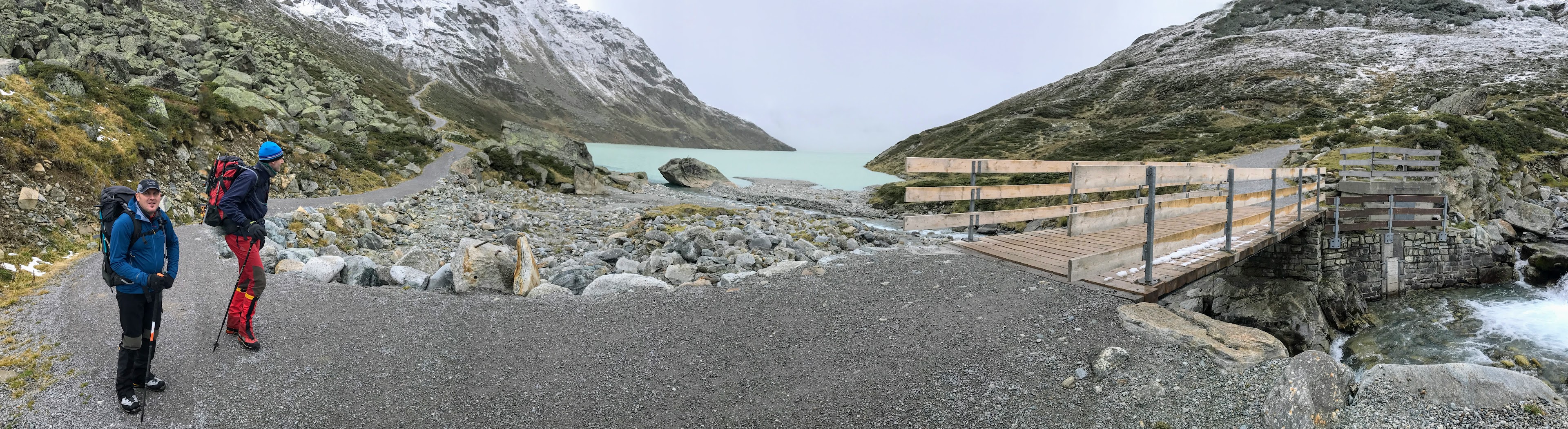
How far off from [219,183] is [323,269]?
2.71 meters

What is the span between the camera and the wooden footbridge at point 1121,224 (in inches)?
254

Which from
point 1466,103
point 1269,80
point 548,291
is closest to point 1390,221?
point 548,291

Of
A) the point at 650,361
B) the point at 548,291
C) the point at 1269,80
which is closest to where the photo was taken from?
the point at 650,361

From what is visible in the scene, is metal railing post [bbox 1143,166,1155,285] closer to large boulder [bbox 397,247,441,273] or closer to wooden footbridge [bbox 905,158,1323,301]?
wooden footbridge [bbox 905,158,1323,301]

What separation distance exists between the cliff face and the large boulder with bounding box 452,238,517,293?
40177 mm

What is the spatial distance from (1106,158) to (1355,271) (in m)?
32.5

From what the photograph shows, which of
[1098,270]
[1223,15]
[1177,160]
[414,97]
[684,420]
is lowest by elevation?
[684,420]

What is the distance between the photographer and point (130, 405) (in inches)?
164

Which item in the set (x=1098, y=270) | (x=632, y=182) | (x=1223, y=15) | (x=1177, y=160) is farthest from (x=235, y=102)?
(x=1223, y=15)

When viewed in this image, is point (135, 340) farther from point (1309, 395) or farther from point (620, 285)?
point (1309, 395)

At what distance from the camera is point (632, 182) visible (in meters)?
47.2

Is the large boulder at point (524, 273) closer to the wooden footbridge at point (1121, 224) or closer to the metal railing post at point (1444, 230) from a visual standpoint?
the wooden footbridge at point (1121, 224)

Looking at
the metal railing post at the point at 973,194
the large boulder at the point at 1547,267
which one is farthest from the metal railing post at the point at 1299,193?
the large boulder at the point at 1547,267

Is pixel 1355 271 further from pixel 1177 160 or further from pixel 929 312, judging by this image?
pixel 1177 160
